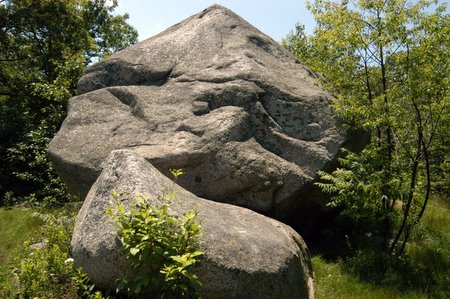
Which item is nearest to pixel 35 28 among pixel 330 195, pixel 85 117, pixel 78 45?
pixel 78 45

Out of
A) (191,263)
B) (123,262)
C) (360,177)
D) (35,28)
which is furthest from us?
(35,28)

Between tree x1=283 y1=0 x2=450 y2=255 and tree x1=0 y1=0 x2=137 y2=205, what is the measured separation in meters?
9.45

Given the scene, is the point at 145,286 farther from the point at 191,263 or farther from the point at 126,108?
the point at 126,108

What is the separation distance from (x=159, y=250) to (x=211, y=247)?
695mm

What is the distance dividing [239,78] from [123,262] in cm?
499

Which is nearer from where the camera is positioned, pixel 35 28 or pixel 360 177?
pixel 360 177

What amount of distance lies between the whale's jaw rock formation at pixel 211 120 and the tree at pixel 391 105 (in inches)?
26.7

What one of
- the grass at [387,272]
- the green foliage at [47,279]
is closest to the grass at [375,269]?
the grass at [387,272]

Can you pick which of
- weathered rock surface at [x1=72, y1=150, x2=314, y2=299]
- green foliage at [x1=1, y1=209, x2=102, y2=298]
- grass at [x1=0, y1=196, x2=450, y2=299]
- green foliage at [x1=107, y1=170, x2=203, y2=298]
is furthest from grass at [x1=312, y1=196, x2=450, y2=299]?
green foliage at [x1=1, y1=209, x2=102, y2=298]

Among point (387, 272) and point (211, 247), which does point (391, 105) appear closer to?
point (387, 272)

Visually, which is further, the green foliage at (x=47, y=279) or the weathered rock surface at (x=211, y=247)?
the green foliage at (x=47, y=279)

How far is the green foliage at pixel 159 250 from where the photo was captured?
200 inches

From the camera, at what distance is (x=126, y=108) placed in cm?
959

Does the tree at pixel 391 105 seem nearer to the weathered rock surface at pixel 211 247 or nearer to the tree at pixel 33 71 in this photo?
the weathered rock surface at pixel 211 247
